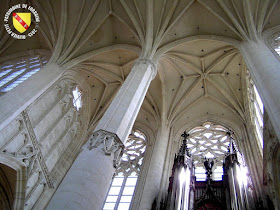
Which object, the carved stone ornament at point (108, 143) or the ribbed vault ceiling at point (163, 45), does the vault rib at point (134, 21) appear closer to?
the ribbed vault ceiling at point (163, 45)

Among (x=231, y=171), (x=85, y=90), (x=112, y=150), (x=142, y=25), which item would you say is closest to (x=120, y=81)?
(x=85, y=90)

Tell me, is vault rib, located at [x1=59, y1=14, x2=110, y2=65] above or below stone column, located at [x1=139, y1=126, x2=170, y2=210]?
above

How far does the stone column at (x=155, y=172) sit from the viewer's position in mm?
10414

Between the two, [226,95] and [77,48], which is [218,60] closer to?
[226,95]

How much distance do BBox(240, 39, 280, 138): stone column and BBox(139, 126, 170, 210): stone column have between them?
5.53m

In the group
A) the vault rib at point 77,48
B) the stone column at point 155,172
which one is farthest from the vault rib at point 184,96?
the vault rib at point 77,48

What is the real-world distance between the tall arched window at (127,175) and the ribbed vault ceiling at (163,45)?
1.49 m

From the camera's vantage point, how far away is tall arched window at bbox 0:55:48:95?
13404 millimetres

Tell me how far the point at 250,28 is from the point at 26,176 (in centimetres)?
1078

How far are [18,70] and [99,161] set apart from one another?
11.2m

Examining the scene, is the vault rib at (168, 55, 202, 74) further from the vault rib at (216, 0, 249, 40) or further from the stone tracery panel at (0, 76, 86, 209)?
the stone tracery panel at (0, 76, 86, 209)

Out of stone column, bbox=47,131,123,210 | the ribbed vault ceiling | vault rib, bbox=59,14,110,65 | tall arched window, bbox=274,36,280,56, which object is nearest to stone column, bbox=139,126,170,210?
the ribbed vault ceiling

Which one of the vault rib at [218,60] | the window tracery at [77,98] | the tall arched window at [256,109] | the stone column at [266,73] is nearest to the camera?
the stone column at [266,73]

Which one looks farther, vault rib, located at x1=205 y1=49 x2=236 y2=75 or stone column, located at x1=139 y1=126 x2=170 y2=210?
vault rib, located at x1=205 y1=49 x2=236 y2=75
